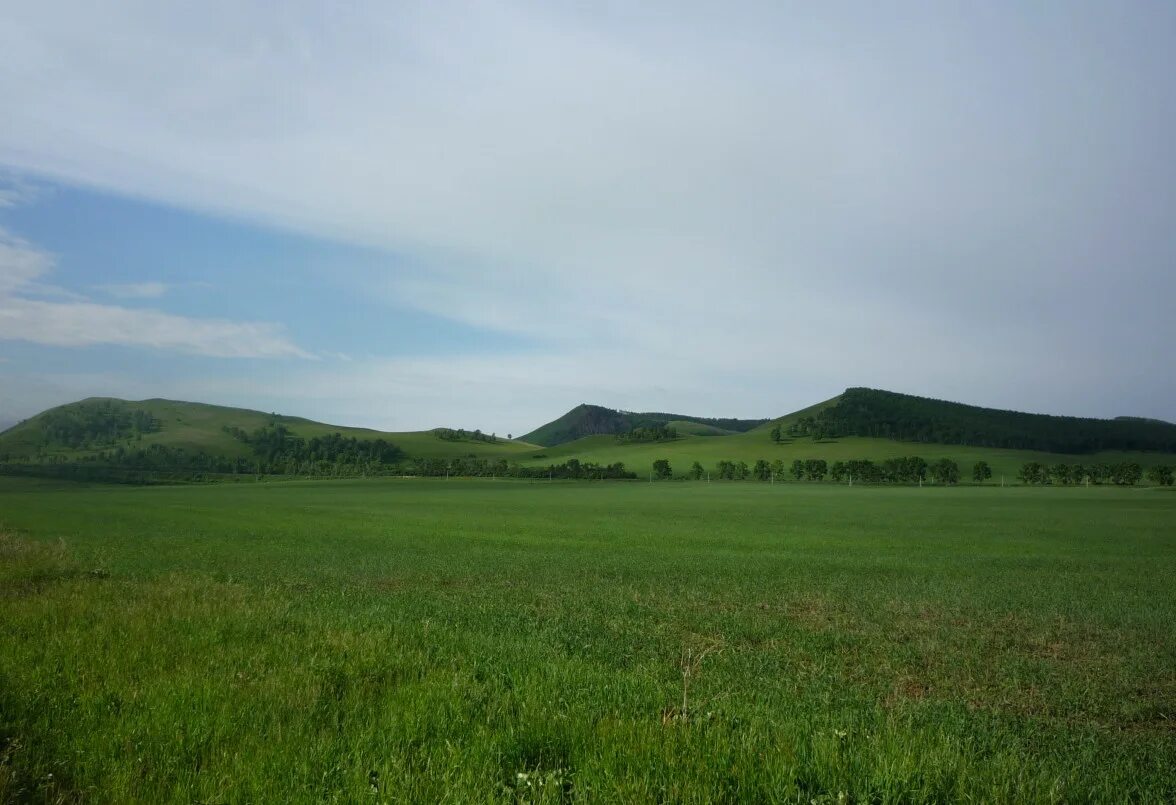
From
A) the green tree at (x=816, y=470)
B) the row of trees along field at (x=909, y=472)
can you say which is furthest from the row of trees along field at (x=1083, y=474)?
the green tree at (x=816, y=470)

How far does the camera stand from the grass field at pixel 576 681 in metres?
6.06

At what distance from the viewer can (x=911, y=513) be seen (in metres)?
59.2

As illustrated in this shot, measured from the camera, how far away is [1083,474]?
472 feet

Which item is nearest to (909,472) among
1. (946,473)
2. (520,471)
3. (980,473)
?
(946,473)

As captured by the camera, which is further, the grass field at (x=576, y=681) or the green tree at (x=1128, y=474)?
the green tree at (x=1128, y=474)

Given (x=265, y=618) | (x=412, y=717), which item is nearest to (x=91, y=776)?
(x=412, y=717)

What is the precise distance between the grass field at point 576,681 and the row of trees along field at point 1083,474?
449ft

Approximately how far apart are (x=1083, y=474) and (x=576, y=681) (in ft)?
572

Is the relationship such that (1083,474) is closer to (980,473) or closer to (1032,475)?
(1032,475)

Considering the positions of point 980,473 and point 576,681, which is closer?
point 576,681

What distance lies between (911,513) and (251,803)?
207ft

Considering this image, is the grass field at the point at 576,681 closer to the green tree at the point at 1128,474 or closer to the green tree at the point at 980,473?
the green tree at the point at 1128,474

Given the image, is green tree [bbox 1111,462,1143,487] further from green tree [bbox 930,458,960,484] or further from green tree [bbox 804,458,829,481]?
green tree [bbox 804,458,829,481]

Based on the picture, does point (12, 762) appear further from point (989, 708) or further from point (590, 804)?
point (989, 708)
